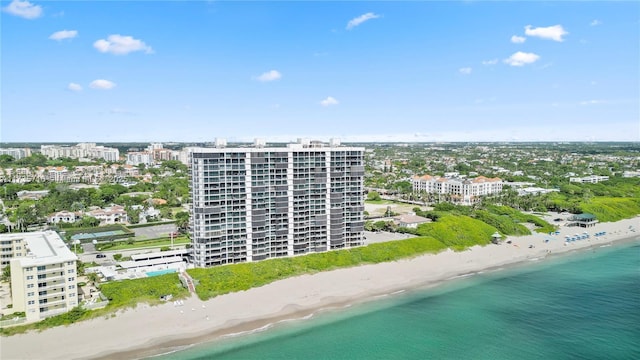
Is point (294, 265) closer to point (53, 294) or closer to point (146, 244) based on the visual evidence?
point (53, 294)

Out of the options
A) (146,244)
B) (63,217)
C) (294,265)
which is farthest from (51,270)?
(63,217)

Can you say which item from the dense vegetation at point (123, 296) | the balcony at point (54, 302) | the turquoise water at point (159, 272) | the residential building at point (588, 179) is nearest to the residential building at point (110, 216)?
the turquoise water at point (159, 272)

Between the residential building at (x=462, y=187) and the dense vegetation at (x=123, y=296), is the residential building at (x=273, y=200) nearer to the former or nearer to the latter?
the dense vegetation at (x=123, y=296)

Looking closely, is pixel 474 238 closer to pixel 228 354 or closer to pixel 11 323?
pixel 228 354

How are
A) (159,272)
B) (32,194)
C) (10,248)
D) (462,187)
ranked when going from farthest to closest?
(462,187) < (32,194) < (10,248) < (159,272)

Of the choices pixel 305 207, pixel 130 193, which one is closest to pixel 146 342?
pixel 305 207

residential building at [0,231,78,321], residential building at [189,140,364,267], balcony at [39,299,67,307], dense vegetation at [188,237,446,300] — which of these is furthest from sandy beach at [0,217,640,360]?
residential building at [189,140,364,267]
